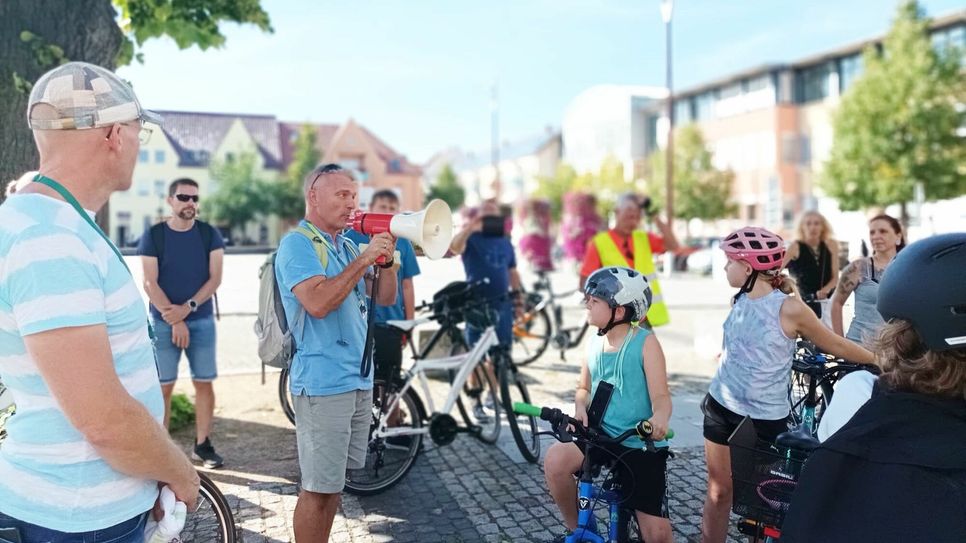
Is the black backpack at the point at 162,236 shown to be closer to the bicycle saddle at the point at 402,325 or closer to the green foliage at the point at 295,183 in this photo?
the bicycle saddle at the point at 402,325

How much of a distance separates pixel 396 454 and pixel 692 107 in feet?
185

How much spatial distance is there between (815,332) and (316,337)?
2.19m

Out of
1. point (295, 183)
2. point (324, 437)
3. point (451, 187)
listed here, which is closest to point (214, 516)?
point (324, 437)

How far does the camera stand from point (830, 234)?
6898 mm

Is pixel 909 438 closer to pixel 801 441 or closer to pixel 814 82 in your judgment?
pixel 801 441

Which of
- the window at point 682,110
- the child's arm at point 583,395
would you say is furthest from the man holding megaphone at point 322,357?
the window at point 682,110

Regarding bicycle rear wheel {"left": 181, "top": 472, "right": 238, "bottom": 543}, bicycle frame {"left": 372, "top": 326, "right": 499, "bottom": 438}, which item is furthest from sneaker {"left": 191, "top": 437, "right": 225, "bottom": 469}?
bicycle rear wheel {"left": 181, "top": 472, "right": 238, "bottom": 543}

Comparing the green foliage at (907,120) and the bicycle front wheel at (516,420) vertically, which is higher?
the green foliage at (907,120)

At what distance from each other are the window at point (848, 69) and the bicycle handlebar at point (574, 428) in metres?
48.0

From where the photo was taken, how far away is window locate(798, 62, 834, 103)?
48062mm

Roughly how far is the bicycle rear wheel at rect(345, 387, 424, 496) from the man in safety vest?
7.27 feet

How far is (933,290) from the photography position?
1592 millimetres

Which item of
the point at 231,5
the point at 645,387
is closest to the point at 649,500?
the point at 645,387

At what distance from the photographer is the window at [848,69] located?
45.2m
